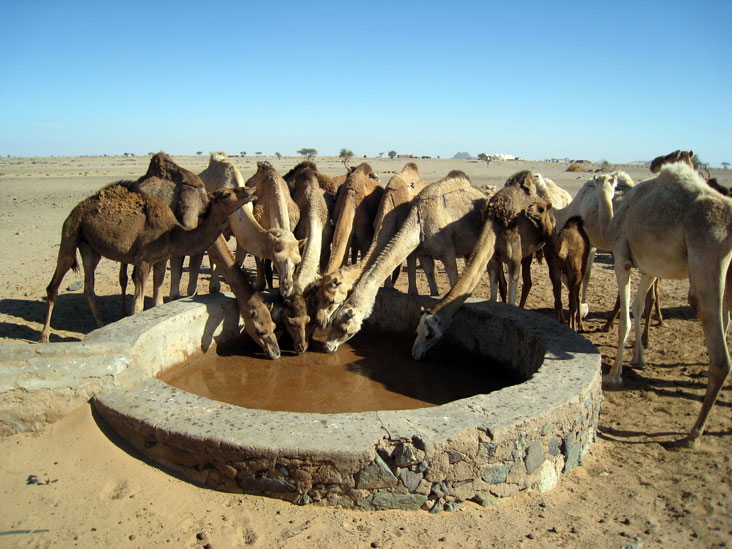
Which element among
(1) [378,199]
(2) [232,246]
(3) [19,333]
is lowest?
(3) [19,333]

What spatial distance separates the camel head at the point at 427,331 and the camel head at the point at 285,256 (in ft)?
5.06

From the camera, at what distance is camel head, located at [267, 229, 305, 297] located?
650cm

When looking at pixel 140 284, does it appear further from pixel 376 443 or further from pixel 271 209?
pixel 376 443

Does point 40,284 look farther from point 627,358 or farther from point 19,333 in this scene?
point 627,358

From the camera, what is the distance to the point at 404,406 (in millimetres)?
5176

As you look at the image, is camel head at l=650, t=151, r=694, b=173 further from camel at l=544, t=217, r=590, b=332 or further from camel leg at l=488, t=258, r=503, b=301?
camel leg at l=488, t=258, r=503, b=301

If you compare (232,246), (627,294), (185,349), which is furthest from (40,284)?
(627,294)

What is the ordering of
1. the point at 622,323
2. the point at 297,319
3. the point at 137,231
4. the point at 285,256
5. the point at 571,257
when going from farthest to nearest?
the point at 571,257 → the point at 285,256 → the point at 137,231 → the point at 297,319 → the point at 622,323

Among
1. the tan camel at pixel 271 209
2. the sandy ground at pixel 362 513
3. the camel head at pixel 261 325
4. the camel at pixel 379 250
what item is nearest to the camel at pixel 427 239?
the camel at pixel 379 250

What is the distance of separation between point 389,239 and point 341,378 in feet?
7.06

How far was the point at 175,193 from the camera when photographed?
7695 millimetres

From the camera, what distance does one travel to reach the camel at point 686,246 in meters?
4.66

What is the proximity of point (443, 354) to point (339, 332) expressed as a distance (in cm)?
121

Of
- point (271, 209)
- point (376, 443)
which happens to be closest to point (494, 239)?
point (271, 209)
